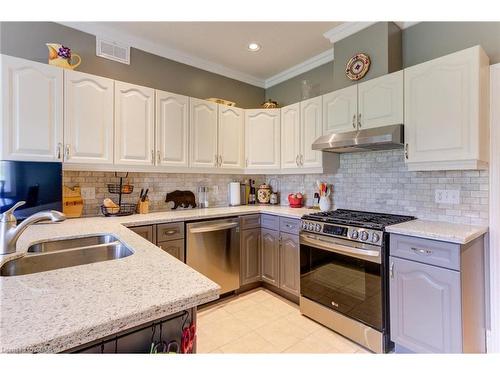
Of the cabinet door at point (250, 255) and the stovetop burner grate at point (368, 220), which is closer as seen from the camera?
the stovetop burner grate at point (368, 220)

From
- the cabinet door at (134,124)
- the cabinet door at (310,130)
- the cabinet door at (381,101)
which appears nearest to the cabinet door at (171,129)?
the cabinet door at (134,124)

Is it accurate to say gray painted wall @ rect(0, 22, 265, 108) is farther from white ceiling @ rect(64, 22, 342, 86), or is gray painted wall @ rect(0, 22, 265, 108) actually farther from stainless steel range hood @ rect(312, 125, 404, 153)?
stainless steel range hood @ rect(312, 125, 404, 153)

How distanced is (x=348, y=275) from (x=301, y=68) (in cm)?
255

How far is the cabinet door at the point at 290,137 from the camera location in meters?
2.98

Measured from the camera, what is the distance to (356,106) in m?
2.35

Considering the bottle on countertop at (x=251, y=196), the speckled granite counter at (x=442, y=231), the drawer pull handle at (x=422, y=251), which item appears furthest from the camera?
the bottle on countertop at (x=251, y=196)

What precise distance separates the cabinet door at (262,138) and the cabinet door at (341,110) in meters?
0.74

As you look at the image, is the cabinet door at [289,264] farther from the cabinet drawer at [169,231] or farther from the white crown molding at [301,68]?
the white crown molding at [301,68]

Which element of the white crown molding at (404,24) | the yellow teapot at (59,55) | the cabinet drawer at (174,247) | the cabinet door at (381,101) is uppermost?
the white crown molding at (404,24)

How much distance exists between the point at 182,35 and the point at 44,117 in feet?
4.92

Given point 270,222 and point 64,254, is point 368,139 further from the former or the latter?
point 64,254

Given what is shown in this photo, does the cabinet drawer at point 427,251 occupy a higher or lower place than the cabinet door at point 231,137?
lower

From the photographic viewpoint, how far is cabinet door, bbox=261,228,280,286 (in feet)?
9.05

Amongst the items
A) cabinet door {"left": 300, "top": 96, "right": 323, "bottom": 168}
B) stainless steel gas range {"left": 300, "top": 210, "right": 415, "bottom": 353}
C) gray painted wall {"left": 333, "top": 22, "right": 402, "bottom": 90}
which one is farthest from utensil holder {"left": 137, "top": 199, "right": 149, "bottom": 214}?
gray painted wall {"left": 333, "top": 22, "right": 402, "bottom": 90}
